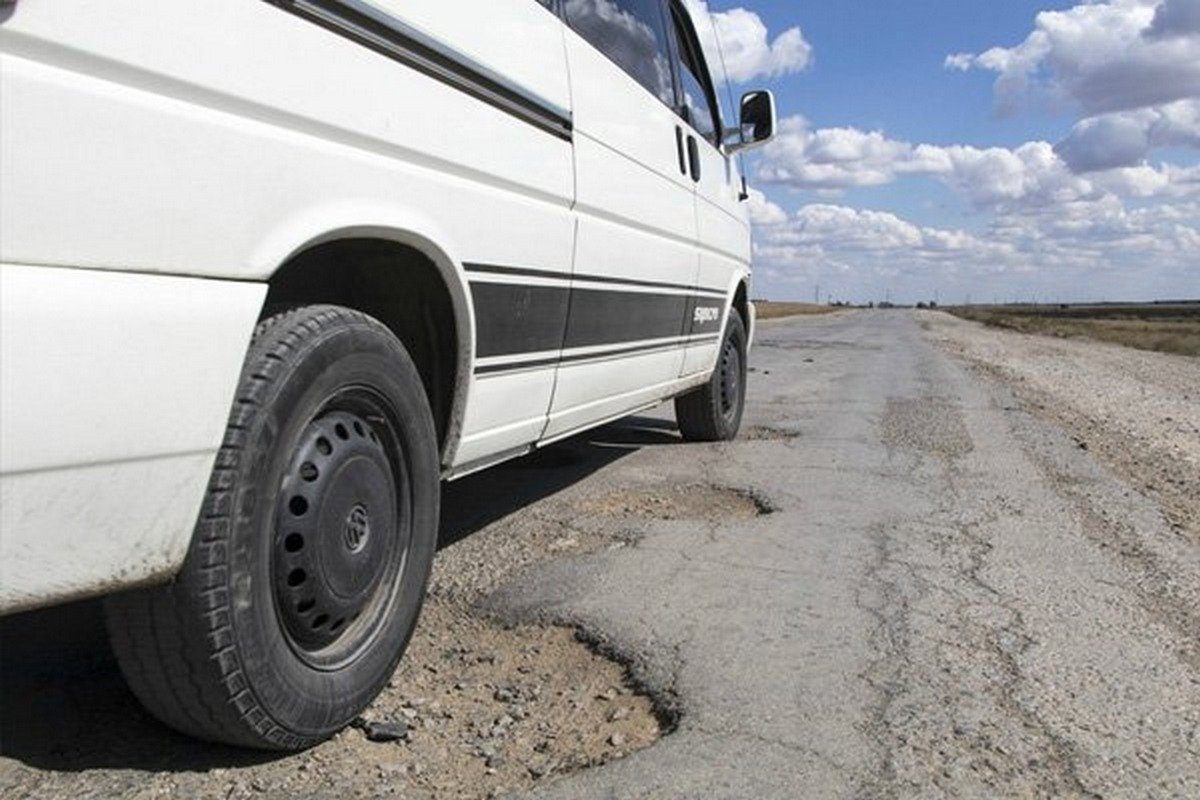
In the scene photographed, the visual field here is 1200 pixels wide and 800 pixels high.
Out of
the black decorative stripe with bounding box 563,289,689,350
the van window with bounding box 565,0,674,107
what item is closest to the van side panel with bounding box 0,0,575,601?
the black decorative stripe with bounding box 563,289,689,350

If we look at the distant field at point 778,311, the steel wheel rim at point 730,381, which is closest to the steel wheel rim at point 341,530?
the steel wheel rim at point 730,381

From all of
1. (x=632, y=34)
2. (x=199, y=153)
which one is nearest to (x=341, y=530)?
(x=199, y=153)

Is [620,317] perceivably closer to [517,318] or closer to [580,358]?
[580,358]

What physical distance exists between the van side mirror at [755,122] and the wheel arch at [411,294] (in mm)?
3993

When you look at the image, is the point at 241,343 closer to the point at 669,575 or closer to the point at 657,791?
the point at 657,791

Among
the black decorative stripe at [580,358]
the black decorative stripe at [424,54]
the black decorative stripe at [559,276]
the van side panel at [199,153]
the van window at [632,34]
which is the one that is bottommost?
the black decorative stripe at [580,358]

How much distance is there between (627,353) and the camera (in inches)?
176

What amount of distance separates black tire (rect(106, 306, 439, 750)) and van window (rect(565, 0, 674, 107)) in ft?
5.81

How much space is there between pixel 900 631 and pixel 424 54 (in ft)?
7.41

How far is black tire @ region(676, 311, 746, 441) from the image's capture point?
6.78 meters

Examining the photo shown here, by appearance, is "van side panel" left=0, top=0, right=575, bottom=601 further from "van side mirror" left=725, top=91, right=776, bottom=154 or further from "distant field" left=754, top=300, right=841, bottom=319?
"distant field" left=754, top=300, right=841, bottom=319

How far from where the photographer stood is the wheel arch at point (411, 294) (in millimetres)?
2562

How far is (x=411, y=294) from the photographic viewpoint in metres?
2.85

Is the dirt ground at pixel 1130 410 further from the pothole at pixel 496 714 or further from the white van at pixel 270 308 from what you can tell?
the white van at pixel 270 308
